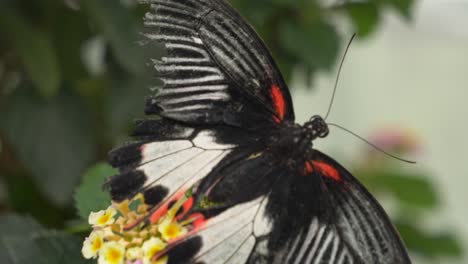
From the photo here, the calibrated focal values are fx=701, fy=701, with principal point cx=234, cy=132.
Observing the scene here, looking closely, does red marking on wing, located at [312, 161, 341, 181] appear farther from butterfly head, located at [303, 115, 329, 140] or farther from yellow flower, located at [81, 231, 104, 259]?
yellow flower, located at [81, 231, 104, 259]

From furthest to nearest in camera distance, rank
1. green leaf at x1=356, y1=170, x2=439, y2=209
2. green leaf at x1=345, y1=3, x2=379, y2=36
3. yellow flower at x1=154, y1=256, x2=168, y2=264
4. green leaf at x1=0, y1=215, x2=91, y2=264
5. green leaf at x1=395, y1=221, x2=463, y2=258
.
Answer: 1. green leaf at x1=356, y1=170, x2=439, y2=209
2. green leaf at x1=395, y1=221, x2=463, y2=258
3. green leaf at x1=345, y1=3, x2=379, y2=36
4. green leaf at x1=0, y1=215, x2=91, y2=264
5. yellow flower at x1=154, y1=256, x2=168, y2=264

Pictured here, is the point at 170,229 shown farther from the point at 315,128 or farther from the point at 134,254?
the point at 315,128

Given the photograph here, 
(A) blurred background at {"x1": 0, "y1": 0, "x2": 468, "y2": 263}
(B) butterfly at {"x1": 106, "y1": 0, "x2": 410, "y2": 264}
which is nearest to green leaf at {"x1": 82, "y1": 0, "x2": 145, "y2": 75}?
(A) blurred background at {"x1": 0, "y1": 0, "x2": 468, "y2": 263}

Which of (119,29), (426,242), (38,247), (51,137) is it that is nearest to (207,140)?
(38,247)

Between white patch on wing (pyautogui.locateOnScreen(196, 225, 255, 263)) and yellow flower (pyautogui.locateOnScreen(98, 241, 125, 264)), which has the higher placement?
white patch on wing (pyautogui.locateOnScreen(196, 225, 255, 263))

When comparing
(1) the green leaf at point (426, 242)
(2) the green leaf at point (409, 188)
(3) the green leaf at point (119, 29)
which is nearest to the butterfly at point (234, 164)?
(3) the green leaf at point (119, 29)

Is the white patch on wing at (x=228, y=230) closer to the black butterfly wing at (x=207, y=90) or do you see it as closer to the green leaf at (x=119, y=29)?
the black butterfly wing at (x=207, y=90)

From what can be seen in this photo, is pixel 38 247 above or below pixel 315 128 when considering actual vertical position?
below
